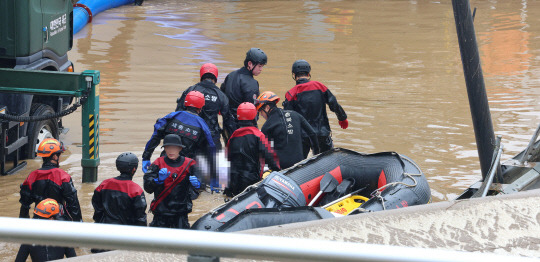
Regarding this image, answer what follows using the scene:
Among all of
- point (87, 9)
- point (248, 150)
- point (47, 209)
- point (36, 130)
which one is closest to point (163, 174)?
point (47, 209)

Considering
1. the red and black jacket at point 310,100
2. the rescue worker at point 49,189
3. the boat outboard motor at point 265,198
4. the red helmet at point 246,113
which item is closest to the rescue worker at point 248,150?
the red helmet at point 246,113

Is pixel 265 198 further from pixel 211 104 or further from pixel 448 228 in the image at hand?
pixel 211 104

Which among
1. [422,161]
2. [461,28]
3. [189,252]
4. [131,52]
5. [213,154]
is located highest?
[189,252]

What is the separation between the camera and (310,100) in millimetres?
9312

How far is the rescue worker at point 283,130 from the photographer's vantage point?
28.2ft

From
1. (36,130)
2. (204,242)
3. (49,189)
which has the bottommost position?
(36,130)

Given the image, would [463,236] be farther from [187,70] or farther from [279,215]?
[187,70]

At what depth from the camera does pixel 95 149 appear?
9.14 m

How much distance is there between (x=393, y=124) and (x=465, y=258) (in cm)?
1105

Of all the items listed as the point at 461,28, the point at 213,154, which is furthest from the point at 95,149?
the point at 461,28

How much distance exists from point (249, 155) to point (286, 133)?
0.58m

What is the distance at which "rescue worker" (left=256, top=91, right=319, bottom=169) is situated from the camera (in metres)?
8.59

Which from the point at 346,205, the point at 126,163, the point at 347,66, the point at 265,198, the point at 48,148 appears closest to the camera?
the point at 126,163

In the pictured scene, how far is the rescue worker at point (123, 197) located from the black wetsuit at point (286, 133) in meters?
2.50
